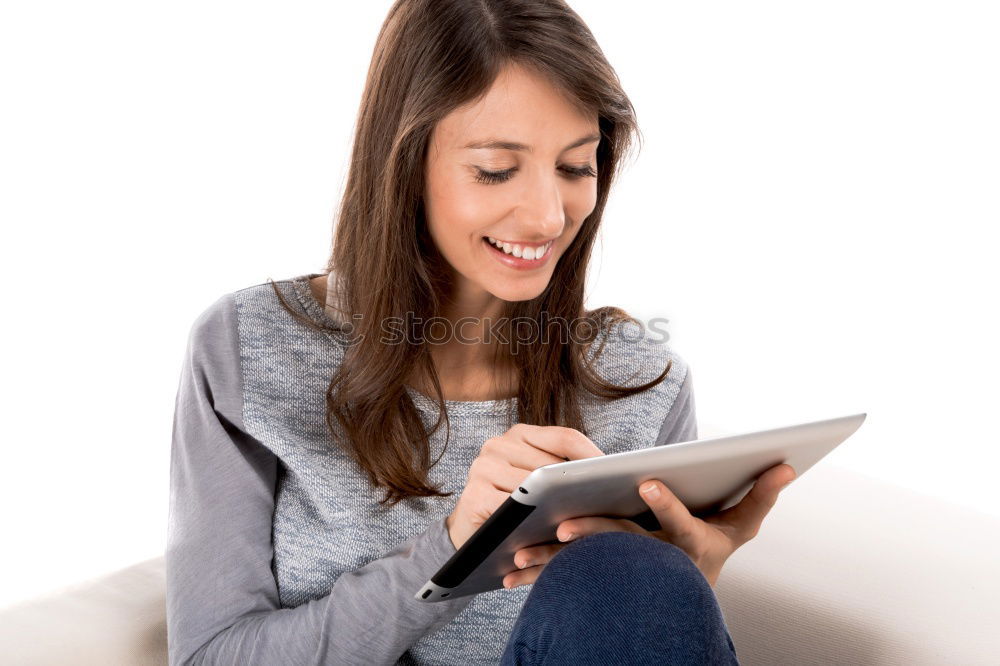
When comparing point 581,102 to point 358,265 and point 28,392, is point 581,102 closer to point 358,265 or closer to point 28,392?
point 358,265

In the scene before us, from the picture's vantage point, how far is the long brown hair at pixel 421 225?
134 cm

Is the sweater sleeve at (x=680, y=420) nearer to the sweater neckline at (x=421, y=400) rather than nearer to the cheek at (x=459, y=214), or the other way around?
the sweater neckline at (x=421, y=400)

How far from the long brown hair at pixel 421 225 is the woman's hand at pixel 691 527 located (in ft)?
0.97

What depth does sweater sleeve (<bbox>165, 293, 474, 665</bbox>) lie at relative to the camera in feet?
4.05

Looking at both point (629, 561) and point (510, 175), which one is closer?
point (629, 561)

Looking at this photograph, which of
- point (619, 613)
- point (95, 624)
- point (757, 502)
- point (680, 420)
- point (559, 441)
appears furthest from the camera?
point (680, 420)

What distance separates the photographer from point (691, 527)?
3.86 feet

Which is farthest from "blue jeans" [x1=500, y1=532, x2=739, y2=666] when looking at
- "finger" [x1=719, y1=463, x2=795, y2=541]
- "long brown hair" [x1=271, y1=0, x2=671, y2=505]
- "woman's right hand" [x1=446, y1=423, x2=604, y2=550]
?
"long brown hair" [x1=271, y1=0, x2=671, y2=505]

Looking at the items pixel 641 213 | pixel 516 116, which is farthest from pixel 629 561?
pixel 641 213

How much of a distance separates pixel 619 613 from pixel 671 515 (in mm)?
166

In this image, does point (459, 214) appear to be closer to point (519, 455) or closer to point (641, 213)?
point (519, 455)

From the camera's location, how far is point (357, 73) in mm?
2787

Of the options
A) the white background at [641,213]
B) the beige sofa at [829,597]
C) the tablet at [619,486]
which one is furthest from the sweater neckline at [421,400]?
the white background at [641,213]

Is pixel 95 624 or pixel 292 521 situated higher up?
pixel 292 521
